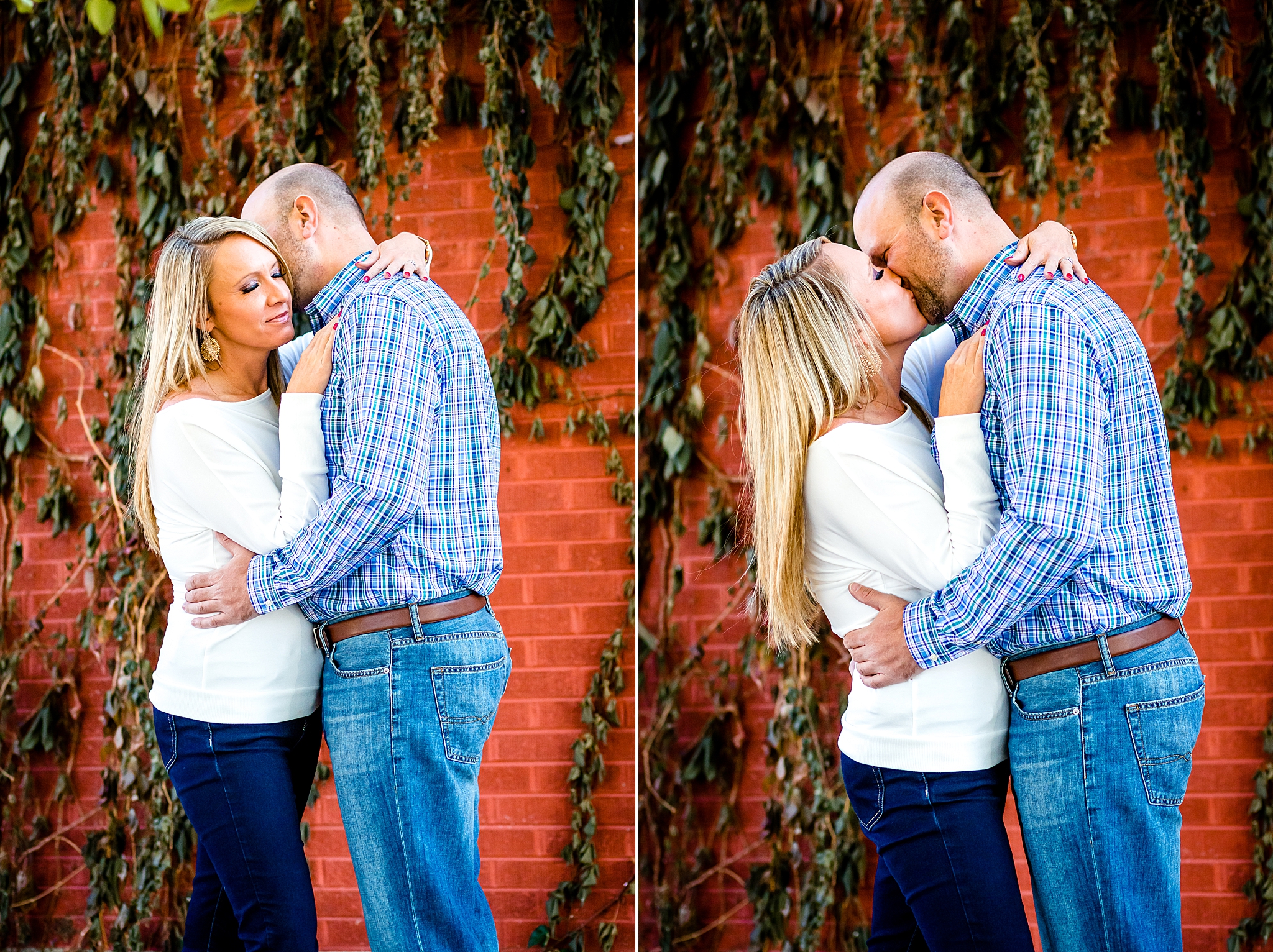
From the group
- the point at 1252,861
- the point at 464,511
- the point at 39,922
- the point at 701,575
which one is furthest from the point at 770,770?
the point at 39,922

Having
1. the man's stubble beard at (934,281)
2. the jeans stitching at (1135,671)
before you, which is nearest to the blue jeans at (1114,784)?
the jeans stitching at (1135,671)

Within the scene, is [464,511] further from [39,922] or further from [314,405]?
[39,922]

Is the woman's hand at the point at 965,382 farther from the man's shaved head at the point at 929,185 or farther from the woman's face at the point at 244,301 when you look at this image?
the woman's face at the point at 244,301

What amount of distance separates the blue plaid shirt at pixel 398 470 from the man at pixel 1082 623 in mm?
643

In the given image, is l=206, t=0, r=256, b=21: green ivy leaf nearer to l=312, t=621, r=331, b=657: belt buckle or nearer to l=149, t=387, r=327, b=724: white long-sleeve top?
l=149, t=387, r=327, b=724: white long-sleeve top

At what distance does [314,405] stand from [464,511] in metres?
0.28

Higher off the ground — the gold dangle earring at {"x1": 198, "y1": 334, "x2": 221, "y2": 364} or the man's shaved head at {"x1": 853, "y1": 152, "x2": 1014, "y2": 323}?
the man's shaved head at {"x1": 853, "y1": 152, "x2": 1014, "y2": 323}

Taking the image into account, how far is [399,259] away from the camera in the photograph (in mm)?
1829

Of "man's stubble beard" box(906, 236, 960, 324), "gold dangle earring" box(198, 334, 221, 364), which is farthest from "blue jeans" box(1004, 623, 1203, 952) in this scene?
"gold dangle earring" box(198, 334, 221, 364)

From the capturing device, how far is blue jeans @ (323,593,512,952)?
1593 mm

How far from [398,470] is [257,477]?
10.5 inches

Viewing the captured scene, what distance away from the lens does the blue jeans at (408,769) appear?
159 cm

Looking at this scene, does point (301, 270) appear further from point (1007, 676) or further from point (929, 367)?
point (1007, 676)

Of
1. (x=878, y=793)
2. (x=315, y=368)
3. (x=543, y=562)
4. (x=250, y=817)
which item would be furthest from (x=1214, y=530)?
(x=250, y=817)
